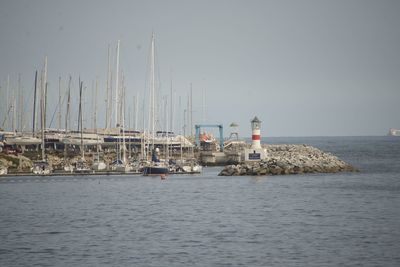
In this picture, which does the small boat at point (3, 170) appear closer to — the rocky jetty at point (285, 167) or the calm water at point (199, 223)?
the calm water at point (199, 223)

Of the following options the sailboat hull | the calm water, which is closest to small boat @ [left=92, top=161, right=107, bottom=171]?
the sailboat hull

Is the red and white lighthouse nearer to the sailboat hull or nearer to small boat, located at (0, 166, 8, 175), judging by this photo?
the sailboat hull

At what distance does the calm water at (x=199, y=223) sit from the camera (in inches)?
1348

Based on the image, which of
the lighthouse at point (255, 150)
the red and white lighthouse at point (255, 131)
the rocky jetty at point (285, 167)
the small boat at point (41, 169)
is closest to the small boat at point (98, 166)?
the small boat at point (41, 169)

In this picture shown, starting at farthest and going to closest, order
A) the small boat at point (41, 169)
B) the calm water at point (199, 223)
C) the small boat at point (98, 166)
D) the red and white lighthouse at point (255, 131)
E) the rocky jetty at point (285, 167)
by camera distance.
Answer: the red and white lighthouse at point (255, 131) < the small boat at point (98, 166) < the rocky jetty at point (285, 167) < the small boat at point (41, 169) < the calm water at point (199, 223)

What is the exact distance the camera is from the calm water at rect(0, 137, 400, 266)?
1348 inches

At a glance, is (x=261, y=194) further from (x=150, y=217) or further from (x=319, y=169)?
(x=319, y=169)

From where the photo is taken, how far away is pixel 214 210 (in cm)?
5347

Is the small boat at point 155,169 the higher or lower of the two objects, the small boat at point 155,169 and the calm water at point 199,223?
the higher

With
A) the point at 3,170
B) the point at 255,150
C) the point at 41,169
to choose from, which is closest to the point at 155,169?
the point at 41,169

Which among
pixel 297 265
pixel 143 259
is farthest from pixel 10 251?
pixel 297 265

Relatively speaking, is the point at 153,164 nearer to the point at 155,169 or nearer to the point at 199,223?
the point at 155,169

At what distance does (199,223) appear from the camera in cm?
4606

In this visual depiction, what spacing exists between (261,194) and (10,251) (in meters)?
33.0
